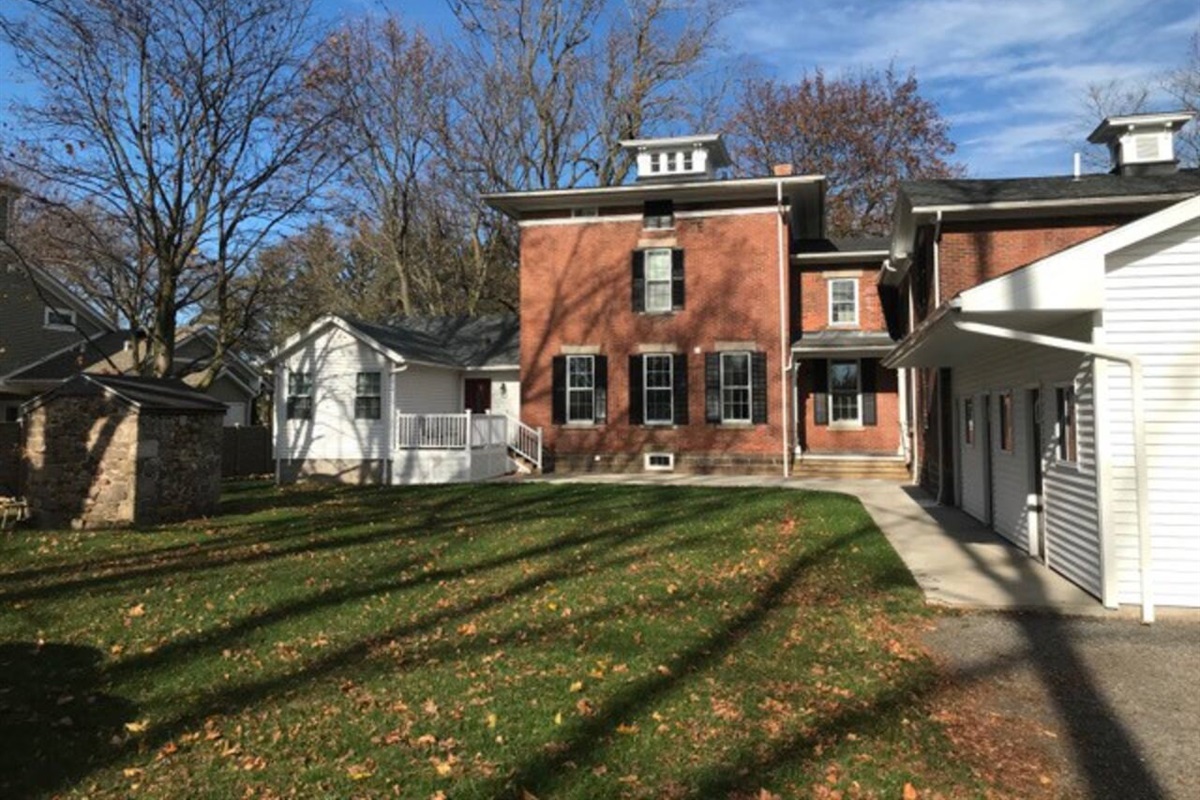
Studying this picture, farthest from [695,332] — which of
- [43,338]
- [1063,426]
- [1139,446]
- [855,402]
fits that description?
[43,338]

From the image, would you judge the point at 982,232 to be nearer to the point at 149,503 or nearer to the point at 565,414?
the point at 565,414

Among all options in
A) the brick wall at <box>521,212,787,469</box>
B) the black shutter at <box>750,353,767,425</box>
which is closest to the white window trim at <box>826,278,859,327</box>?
the brick wall at <box>521,212,787,469</box>

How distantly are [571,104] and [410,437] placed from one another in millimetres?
18195

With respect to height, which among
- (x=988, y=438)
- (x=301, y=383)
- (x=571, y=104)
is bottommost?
(x=988, y=438)

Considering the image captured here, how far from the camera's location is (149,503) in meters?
13.1

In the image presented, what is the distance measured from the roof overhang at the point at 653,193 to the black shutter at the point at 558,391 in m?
4.14

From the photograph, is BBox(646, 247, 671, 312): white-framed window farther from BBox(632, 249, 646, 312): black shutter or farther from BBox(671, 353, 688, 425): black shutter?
BBox(671, 353, 688, 425): black shutter

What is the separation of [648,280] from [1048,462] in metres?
13.2

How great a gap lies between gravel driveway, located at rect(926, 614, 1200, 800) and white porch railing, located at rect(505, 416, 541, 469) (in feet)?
48.7

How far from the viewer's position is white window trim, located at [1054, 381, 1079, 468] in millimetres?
7973

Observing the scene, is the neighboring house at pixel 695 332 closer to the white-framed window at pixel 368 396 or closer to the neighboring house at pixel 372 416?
the neighboring house at pixel 372 416

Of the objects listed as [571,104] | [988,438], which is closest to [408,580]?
[988,438]

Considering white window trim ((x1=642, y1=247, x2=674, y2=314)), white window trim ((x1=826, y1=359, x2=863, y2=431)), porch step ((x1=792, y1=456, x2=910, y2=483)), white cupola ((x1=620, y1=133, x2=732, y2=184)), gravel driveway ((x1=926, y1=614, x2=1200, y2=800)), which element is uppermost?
white cupola ((x1=620, y1=133, x2=732, y2=184))

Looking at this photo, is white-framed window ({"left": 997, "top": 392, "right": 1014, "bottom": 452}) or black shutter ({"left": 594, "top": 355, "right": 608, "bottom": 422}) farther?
black shutter ({"left": 594, "top": 355, "right": 608, "bottom": 422})
